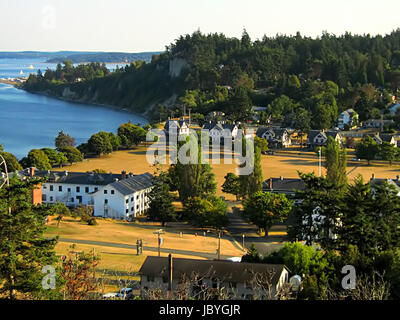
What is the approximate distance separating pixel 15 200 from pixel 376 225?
1108 cm

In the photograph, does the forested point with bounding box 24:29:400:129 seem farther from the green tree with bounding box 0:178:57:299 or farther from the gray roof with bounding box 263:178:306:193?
the green tree with bounding box 0:178:57:299

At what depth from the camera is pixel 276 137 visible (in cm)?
5391

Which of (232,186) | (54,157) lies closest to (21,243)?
(232,186)

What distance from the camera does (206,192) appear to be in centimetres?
3009

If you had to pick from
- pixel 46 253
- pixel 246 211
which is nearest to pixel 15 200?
pixel 46 253

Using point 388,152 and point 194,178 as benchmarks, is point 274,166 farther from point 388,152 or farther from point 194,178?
point 194,178

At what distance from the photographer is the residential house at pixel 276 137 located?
53750 millimetres

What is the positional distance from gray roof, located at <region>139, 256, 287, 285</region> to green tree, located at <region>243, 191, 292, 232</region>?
A: 969 cm

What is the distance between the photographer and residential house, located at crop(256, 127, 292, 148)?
5375cm

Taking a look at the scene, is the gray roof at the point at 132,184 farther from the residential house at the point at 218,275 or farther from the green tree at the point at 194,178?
the residential house at the point at 218,275

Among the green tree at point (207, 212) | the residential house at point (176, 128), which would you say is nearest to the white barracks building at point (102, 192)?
the green tree at point (207, 212)

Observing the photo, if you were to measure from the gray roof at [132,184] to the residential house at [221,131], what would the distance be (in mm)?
23126
